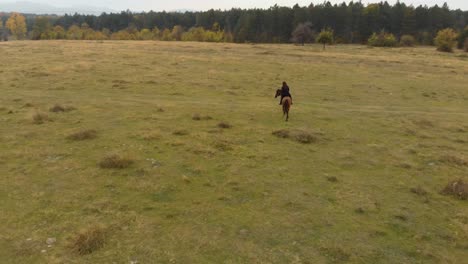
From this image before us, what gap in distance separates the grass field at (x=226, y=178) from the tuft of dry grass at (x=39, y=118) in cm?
12

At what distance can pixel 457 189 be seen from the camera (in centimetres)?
1650

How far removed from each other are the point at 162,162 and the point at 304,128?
1057 centimetres

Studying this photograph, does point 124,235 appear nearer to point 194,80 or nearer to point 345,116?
point 345,116

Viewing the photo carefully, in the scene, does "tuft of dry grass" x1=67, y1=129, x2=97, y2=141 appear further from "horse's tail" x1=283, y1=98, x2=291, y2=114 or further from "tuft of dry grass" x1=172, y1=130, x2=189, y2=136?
"horse's tail" x1=283, y1=98, x2=291, y2=114

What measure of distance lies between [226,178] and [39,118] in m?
15.0

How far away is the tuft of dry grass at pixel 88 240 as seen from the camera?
37.4 ft

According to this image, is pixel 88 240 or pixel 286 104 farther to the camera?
pixel 286 104

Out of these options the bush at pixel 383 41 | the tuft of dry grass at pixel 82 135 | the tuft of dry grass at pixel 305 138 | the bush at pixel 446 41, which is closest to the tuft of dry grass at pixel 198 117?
the tuft of dry grass at pixel 305 138

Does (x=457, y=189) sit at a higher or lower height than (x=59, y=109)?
lower

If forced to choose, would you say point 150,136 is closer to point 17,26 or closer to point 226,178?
point 226,178

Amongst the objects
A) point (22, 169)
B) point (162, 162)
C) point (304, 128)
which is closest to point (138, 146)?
point (162, 162)

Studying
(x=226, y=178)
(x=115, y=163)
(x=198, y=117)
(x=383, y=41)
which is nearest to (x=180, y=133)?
(x=198, y=117)

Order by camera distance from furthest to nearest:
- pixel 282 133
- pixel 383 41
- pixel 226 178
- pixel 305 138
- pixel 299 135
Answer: pixel 383 41 < pixel 282 133 < pixel 299 135 < pixel 305 138 < pixel 226 178

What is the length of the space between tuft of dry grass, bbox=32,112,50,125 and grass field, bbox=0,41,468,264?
12 centimetres
